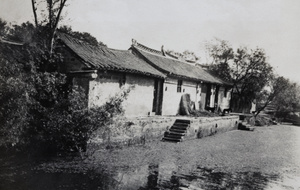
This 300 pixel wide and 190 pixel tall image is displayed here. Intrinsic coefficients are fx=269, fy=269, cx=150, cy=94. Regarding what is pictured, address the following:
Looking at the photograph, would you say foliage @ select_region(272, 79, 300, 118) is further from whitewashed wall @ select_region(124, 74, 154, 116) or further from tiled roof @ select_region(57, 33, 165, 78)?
tiled roof @ select_region(57, 33, 165, 78)

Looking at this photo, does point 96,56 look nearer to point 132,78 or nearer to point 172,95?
point 132,78

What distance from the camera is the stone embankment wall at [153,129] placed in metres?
12.9

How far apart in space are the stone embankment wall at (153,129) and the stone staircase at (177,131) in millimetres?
244

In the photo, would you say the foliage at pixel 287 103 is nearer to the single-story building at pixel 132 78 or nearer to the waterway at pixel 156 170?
the single-story building at pixel 132 78

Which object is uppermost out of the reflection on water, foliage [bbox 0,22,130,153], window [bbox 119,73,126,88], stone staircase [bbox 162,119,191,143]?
window [bbox 119,73,126,88]

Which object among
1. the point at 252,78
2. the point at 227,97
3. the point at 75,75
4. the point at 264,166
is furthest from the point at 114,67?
the point at 252,78

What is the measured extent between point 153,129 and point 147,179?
5844 mm

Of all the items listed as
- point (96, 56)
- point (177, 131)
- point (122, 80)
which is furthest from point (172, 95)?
point (96, 56)

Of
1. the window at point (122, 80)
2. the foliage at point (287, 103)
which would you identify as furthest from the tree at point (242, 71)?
the window at point (122, 80)

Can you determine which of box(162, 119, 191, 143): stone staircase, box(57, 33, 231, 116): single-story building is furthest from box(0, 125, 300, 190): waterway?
box(57, 33, 231, 116): single-story building

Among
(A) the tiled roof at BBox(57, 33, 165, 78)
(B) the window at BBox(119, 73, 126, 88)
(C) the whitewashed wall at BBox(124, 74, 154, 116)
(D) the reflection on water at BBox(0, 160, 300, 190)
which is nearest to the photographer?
(D) the reflection on water at BBox(0, 160, 300, 190)

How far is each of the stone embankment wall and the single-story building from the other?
175 cm

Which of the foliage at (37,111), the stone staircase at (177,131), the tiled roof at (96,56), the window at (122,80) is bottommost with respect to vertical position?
the stone staircase at (177,131)

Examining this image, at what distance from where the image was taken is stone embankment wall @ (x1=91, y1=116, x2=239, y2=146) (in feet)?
42.3
